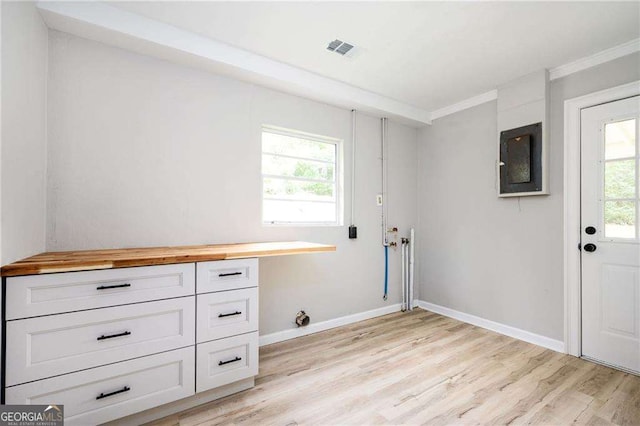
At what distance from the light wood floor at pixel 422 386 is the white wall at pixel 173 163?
64cm

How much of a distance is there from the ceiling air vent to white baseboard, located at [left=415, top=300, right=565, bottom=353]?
3.16 metres

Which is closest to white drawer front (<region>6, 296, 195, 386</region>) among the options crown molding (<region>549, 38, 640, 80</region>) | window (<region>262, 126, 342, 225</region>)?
window (<region>262, 126, 342, 225</region>)

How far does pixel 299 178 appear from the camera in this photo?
3.17m

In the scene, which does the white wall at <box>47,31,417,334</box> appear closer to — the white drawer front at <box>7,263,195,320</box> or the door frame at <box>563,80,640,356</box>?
the white drawer front at <box>7,263,195,320</box>

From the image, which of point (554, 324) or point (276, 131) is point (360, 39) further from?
point (554, 324)

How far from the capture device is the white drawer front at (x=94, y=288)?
4.66 ft

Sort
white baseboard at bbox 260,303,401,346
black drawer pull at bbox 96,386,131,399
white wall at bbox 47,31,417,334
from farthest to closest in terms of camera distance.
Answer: white baseboard at bbox 260,303,401,346 → white wall at bbox 47,31,417,334 → black drawer pull at bbox 96,386,131,399

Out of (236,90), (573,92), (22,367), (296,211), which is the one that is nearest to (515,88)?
(573,92)

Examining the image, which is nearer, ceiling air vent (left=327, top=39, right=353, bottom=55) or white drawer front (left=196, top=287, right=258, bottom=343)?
white drawer front (left=196, top=287, right=258, bottom=343)

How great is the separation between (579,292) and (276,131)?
3.19m

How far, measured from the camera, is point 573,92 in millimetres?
2689

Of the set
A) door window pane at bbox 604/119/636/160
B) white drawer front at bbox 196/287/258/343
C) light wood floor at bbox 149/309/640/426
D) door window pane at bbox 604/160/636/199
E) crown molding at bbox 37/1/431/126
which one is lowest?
light wood floor at bbox 149/309/640/426

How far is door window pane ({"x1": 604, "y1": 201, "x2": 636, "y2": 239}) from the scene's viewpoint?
238 centimetres

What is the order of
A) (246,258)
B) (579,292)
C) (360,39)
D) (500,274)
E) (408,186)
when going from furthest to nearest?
1. (408,186)
2. (500,274)
3. (579,292)
4. (360,39)
5. (246,258)
